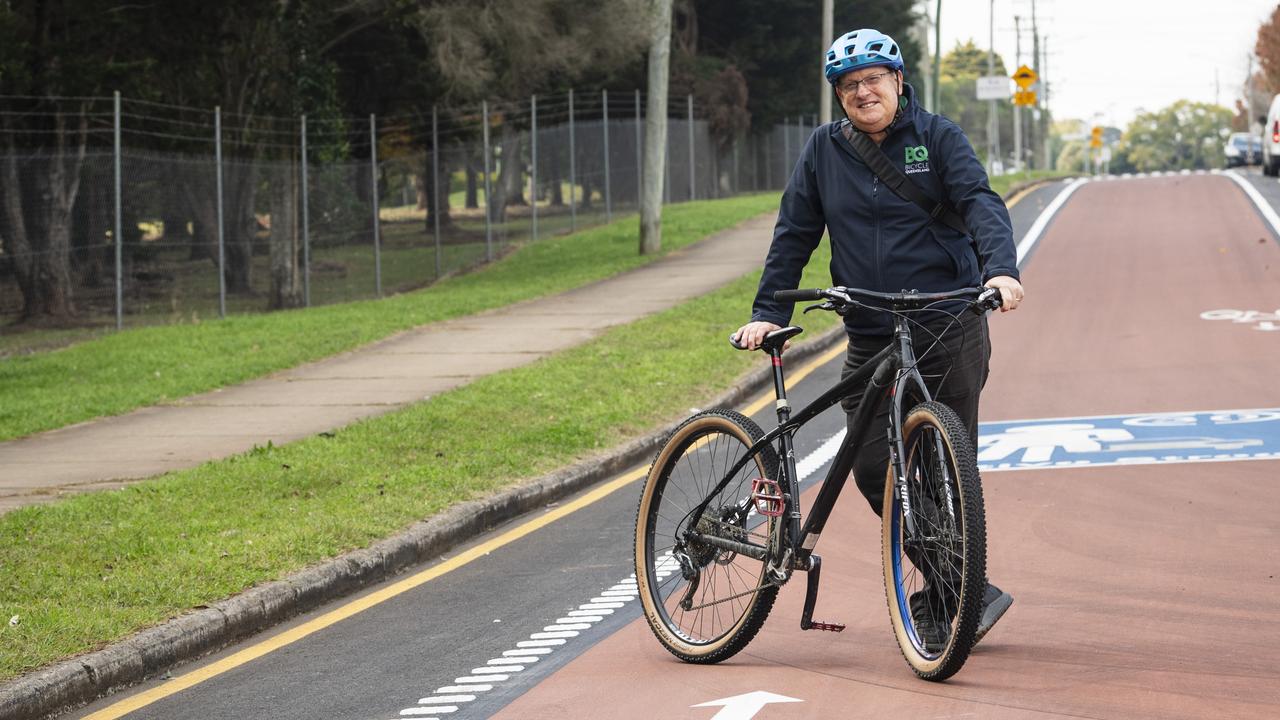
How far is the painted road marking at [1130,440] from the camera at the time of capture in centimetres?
988

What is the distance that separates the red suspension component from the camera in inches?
223

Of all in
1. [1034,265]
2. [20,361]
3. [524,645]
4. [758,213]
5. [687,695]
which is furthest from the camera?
[758,213]

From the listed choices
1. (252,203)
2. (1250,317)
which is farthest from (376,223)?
(1250,317)

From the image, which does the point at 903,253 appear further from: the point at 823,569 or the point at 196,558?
the point at 196,558

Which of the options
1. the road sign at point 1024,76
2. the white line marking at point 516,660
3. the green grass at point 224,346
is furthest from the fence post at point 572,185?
the white line marking at point 516,660

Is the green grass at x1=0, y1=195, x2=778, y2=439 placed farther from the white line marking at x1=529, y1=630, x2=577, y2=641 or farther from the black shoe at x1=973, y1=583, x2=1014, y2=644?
the black shoe at x1=973, y1=583, x2=1014, y2=644

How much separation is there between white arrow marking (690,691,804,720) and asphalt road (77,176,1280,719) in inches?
2.0

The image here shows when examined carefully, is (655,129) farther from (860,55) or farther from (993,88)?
(993,88)

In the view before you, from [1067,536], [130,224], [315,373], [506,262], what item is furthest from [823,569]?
[506,262]

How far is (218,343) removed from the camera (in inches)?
711

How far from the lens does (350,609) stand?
7277 millimetres

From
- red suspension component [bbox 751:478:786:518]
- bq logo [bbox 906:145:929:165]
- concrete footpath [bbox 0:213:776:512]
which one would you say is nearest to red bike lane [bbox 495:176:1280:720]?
red suspension component [bbox 751:478:786:518]

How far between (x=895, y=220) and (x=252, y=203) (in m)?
18.8

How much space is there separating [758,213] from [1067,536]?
88.8 feet
